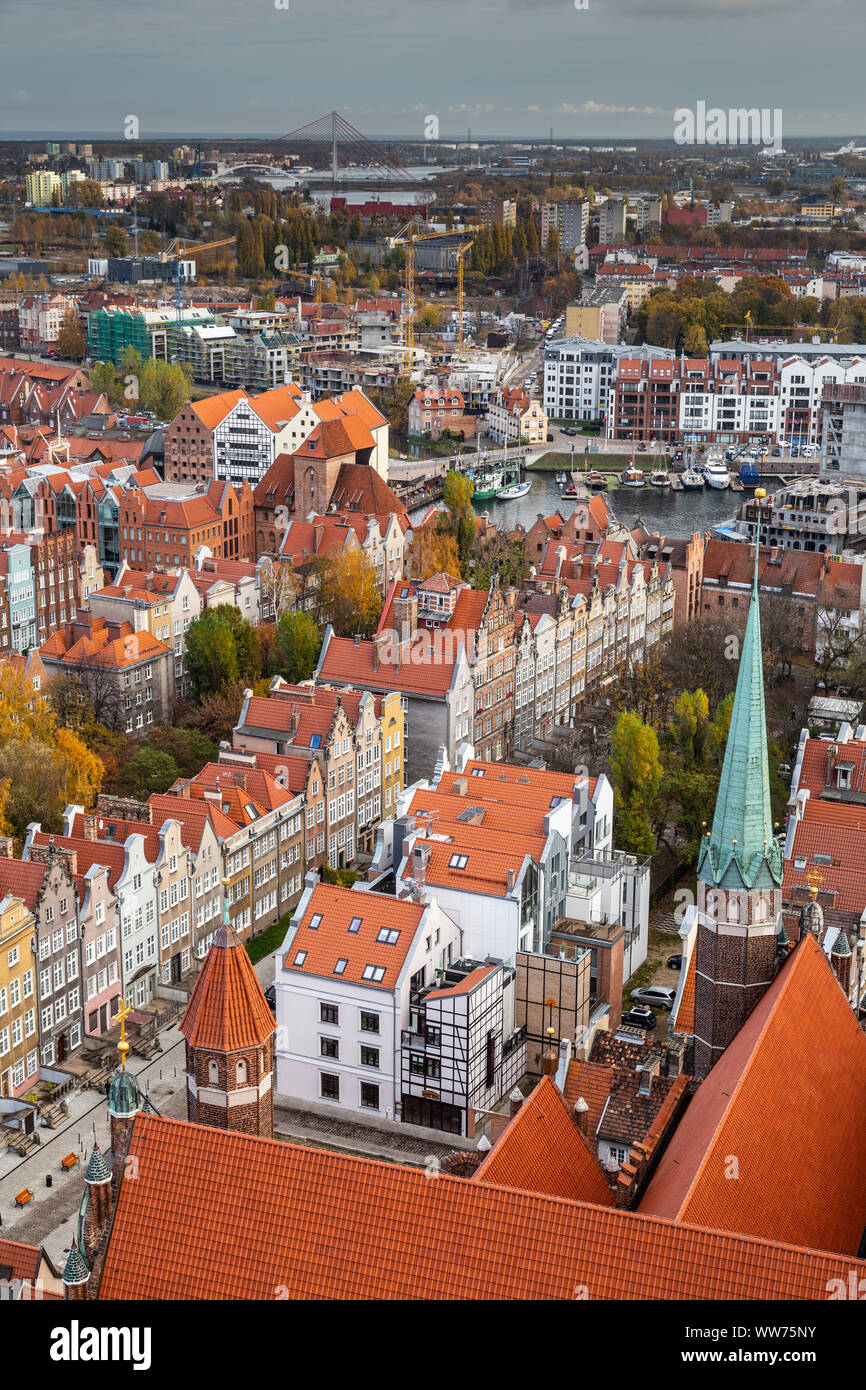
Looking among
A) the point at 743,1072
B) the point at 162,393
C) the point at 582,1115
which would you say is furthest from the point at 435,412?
the point at 743,1072

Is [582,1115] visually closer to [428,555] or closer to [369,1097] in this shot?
[369,1097]

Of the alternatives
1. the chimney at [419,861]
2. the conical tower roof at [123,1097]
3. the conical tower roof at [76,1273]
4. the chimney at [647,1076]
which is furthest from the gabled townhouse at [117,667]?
the conical tower roof at [76,1273]

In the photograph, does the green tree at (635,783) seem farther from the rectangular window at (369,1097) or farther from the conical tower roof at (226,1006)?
the conical tower roof at (226,1006)

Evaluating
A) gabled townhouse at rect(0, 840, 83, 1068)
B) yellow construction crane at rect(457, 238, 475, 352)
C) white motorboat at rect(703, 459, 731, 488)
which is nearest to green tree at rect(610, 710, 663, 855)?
gabled townhouse at rect(0, 840, 83, 1068)

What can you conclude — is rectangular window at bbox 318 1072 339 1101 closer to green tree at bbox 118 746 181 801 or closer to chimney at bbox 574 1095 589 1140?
chimney at bbox 574 1095 589 1140

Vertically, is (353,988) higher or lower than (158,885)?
lower

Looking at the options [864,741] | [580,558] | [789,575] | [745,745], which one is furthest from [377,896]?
[789,575]
